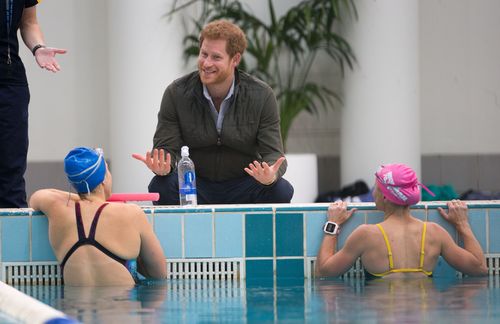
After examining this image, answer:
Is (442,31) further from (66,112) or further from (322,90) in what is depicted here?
(66,112)


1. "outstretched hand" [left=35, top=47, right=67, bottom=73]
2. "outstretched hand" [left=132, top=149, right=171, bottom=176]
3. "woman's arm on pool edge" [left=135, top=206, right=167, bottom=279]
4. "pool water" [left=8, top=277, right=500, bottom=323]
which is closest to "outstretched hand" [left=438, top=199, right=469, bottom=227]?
"pool water" [left=8, top=277, right=500, bottom=323]

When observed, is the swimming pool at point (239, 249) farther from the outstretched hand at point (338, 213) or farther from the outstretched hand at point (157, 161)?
the outstretched hand at point (157, 161)

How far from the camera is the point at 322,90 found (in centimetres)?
980

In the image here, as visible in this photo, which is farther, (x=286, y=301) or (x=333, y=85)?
(x=333, y=85)

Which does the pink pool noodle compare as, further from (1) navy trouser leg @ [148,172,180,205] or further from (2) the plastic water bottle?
(1) navy trouser leg @ [148,172,180,205]

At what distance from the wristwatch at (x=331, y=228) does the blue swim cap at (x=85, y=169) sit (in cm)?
113

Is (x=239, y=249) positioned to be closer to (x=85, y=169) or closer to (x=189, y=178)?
(x=189, y=178)

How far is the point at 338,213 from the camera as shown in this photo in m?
5.28

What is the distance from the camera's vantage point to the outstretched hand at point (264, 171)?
226 inches

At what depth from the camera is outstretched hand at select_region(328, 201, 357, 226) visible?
528 cm

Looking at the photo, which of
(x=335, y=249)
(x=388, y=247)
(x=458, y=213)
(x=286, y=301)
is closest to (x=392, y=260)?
(x=388, y=247)

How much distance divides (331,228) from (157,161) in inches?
44.5

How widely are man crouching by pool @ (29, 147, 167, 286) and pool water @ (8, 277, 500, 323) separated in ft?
0.33

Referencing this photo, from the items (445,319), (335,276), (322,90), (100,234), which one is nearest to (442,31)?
(322,90)
